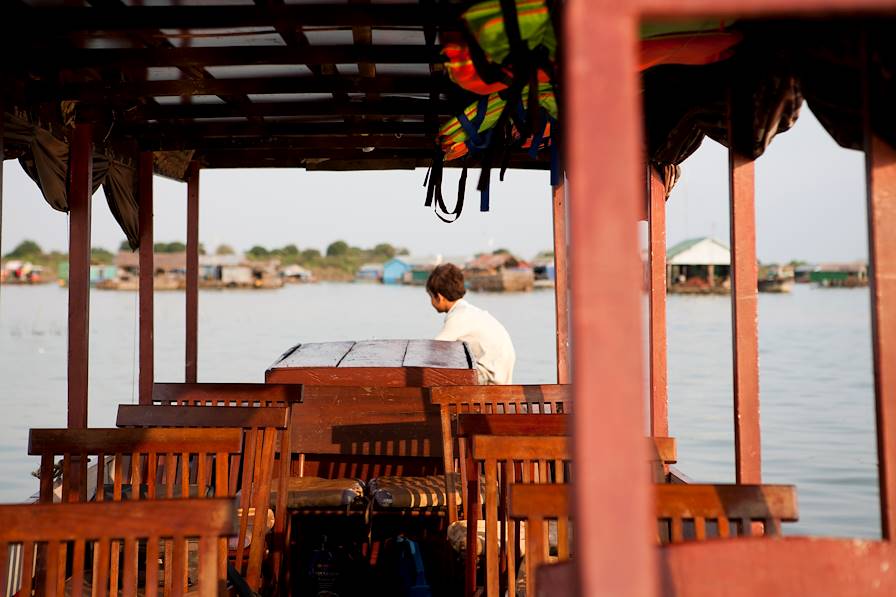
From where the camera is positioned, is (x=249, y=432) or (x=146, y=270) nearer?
(x=249, y=432)

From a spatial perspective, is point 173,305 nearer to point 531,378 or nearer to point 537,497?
point 531,378

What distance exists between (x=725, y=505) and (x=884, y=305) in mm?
497

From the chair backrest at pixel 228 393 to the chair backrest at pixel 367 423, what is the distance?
647mm

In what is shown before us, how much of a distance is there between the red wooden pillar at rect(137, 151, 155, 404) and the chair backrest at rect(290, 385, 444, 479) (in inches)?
63.0

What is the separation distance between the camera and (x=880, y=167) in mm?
1803

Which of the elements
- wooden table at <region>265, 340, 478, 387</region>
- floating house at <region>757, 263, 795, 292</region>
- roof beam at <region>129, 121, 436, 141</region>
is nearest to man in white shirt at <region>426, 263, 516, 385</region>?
wooden table at <region>265, 340, 478, 387</region>

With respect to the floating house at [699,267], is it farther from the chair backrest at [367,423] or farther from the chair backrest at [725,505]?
the chair backrest at [725,505]

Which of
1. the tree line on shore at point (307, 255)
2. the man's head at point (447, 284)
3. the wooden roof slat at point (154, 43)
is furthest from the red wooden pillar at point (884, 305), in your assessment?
the tree line on shore at point (307, 255)

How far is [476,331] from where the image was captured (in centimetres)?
575

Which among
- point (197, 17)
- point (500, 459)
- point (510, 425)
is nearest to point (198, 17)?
point (197, 17)

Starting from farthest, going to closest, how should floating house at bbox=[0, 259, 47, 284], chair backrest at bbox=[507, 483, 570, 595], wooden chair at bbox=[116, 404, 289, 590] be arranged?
floating house at bbox=[0, 259, 47, 284], wooden chair at bbox=[116, 404, 289, 590], chair backrest at bbox=[507, 483, 570, 595]

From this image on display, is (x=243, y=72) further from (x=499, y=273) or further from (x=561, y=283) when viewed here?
(x=499, y=273)

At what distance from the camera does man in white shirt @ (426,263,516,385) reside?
5.75 meters

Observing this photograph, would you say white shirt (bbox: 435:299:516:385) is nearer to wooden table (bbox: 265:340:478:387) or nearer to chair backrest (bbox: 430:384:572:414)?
wooden table (bbox: 265:340:478:387)
